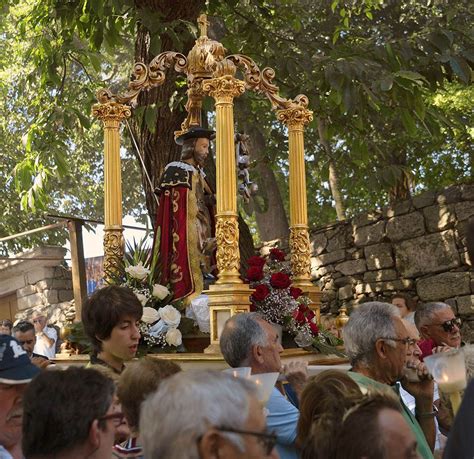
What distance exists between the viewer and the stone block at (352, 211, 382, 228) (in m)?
12.7

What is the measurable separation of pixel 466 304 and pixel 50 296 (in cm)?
729

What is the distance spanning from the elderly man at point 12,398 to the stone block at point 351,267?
396 inches

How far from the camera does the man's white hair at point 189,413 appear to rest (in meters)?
2.21

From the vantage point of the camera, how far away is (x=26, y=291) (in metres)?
16.5

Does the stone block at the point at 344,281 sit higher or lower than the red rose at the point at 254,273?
higher

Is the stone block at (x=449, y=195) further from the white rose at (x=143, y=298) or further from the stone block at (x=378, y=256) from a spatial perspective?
the white rose at (x=143, y=298)

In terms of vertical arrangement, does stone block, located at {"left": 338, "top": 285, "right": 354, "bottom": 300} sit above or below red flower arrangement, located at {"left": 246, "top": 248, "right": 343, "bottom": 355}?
above

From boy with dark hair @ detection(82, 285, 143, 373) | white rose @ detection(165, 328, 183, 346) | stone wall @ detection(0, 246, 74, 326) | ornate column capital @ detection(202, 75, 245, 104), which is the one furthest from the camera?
stone wall @ detection(0, 246, 74, 326)

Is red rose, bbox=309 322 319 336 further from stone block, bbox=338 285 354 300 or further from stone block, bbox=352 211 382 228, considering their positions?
stone block, bbox=338 285 354 300

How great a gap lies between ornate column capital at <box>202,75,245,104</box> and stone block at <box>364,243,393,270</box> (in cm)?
599

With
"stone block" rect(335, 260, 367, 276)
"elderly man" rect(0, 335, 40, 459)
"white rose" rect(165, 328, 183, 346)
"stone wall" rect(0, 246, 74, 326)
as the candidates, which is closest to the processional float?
"white rose" rect(165, 328, 183, 346)

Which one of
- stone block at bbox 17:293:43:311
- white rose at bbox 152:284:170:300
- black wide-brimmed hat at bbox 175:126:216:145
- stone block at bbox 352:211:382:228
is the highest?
black wide-brimmed hat at bbox 175:126:216:145

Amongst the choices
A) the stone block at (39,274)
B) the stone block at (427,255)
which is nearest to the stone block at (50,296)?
the stone block at (39,274)

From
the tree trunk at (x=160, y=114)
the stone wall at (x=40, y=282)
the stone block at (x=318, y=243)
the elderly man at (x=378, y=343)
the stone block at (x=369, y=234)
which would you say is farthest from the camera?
the stone wall at (x=40, y=282)
